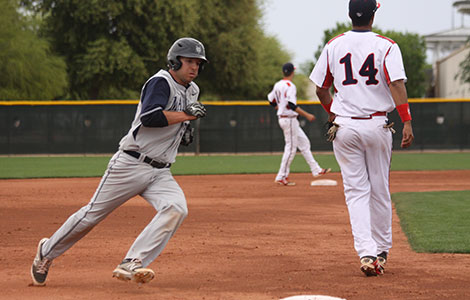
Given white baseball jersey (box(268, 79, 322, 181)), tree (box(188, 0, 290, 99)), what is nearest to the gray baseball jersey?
white baseball jersey (box(268, 79, 322, 181))

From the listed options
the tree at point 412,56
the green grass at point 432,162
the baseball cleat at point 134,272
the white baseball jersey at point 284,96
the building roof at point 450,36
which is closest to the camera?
the baseball cleat at point 134,272

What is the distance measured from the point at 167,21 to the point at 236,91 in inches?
534

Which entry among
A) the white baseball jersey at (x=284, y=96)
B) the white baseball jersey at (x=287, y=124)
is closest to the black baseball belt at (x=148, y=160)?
the white baseball jersey at (x=284, y=96)

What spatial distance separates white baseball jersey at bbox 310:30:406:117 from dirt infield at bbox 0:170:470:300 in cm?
132

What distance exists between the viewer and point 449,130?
1037 inches

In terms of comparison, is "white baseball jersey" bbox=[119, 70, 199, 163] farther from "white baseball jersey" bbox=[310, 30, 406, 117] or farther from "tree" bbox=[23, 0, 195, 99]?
"tree" bbox=[23, 0, 195, 99]

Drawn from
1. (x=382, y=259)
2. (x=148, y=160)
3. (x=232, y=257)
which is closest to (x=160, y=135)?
(x=148, y=160)

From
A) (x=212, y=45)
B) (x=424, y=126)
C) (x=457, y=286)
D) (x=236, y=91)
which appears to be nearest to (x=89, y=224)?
(x=457, y=286)

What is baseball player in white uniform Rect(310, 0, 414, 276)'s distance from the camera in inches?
217

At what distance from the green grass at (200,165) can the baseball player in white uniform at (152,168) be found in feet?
38.9

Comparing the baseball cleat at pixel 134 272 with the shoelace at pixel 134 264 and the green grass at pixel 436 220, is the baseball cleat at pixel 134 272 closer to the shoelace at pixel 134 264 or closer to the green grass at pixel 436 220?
the shoelace at pixel 134 264

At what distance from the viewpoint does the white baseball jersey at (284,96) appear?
13.0 metres

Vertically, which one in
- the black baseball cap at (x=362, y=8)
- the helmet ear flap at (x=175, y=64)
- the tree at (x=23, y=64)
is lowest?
the tree at (x=23, y=64)

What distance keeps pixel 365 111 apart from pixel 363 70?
0.32 meters
